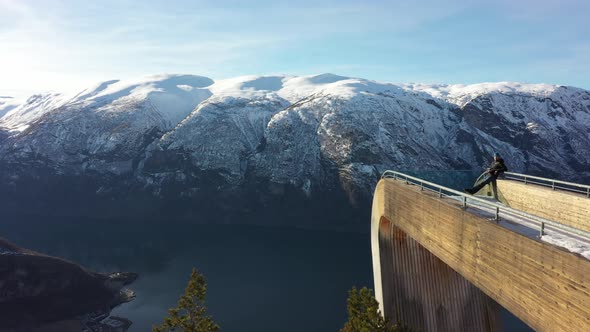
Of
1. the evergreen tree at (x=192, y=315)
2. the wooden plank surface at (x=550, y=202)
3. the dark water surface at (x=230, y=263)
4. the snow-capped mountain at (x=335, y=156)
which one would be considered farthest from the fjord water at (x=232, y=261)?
the evergreen tree at (x=192, y=315)

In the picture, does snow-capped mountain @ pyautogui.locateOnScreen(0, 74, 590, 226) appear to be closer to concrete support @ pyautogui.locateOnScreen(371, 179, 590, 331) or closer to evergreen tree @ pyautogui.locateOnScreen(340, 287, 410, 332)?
concrete support @ pyautogui.locateOnScreen(371, 179, 590, 331)

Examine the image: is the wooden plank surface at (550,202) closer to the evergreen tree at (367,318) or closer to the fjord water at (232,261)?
the fjord water at (232,261)

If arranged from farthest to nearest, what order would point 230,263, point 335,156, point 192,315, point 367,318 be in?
point 335,156
point 230,263
point 192,315
point 367,318

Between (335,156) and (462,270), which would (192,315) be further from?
(335,156)

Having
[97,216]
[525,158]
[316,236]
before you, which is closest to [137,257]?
[316,236]

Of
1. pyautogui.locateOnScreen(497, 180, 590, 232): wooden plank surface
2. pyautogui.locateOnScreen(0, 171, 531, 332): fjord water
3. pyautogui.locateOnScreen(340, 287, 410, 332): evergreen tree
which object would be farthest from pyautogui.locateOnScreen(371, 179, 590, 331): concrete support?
pyautogui.locateOnScreen(0, 171, 531, 332): fjord water

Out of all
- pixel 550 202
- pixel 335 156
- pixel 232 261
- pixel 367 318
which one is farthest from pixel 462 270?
pixel 335 156

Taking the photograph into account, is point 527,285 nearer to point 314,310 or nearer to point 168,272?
point 314,310
